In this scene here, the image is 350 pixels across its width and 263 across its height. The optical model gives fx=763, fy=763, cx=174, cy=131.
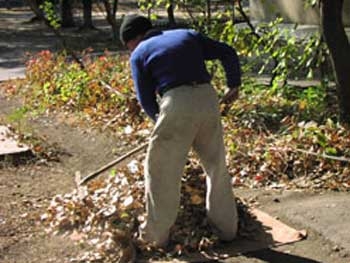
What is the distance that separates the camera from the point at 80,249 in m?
5.37

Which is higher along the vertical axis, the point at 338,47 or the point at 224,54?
the point at 224,54

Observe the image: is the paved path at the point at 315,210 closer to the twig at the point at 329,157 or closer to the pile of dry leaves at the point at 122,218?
the pile of dry leaves at the point at 122,218

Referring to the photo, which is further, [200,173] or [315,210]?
[200,173]

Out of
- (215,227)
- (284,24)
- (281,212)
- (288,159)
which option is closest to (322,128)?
(288,159)

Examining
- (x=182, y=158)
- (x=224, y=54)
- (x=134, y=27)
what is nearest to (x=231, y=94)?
(x=224, y=54)

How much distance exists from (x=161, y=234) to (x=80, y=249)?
2.10 ft

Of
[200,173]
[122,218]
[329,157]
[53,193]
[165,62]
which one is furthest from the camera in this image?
[53,193]

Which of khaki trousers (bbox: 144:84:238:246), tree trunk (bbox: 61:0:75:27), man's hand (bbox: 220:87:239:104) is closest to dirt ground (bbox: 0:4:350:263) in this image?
khaki trousers (bbox: 144:84:238:246)

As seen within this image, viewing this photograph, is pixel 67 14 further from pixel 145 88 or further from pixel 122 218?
pixel 145 88

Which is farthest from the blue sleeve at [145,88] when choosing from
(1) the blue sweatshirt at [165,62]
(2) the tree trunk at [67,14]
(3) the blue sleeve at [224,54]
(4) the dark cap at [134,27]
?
(2) the tree trunk at [67,14]

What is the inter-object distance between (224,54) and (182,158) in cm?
74

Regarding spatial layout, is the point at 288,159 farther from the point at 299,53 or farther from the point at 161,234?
the point at 299,53

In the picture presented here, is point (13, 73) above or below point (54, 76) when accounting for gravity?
below

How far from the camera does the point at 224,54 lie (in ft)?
16.6
